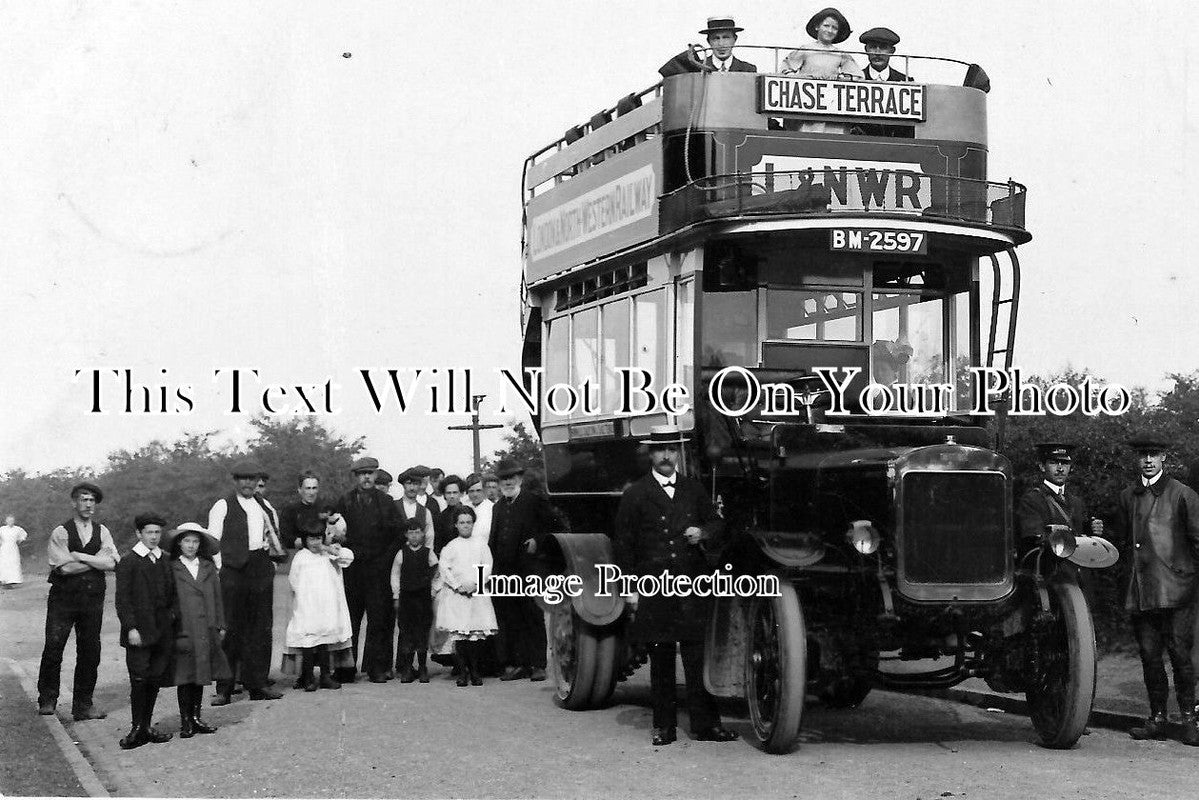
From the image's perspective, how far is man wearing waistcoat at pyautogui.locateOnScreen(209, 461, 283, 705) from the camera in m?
12.4

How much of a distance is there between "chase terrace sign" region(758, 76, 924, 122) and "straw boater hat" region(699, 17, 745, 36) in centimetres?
81

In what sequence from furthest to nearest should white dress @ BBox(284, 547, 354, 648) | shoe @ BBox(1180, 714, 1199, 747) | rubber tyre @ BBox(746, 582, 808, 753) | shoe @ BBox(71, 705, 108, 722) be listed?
1. white dress @ BBox(284, 547, 354, 648)
2. shoe @ BBox(71, 705, 108, 722)
3. shoe @ BBox(1180, 714, 1199, 747)
4. rubber tyre @ BBox(746, 582, 808, 753)

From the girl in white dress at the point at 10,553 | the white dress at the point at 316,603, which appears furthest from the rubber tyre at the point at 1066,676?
the girl in white dress at the point at 10,553

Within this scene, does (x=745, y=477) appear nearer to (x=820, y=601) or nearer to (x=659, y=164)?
(x=820, y=601)

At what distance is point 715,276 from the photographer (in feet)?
34.2

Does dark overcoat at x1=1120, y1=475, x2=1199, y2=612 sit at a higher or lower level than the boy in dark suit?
higher

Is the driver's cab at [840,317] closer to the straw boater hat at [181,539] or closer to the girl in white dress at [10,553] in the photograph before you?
the straw boater hat at [181,539]

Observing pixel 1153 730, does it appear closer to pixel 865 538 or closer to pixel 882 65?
pixel 865 538

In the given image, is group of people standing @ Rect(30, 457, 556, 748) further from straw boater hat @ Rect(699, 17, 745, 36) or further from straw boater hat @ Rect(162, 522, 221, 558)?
straw boater hat @ Rect(699, 17, 745, 36)

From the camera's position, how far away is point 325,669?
13.0 metres

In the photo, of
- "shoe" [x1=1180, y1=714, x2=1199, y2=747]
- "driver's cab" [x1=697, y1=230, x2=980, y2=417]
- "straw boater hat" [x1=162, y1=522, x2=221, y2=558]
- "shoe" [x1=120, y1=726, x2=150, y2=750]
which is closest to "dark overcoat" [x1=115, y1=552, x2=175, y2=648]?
"straw boater hat" [x1=162, y1=522, x2=221, y2=558]

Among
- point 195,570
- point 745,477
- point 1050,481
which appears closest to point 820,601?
point 745,477

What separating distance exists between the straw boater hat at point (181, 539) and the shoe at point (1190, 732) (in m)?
6.05

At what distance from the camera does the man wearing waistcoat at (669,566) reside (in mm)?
9867
